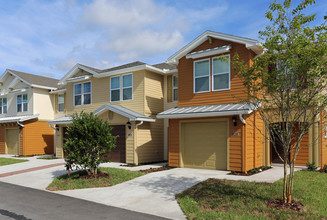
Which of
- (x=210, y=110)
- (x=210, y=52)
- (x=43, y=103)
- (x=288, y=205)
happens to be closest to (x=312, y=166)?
(x=210, y=110)

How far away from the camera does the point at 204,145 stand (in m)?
14.1

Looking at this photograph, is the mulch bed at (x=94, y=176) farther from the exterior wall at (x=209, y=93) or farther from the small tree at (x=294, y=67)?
the small tree at (x=294, y=67)

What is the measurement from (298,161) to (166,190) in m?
7.66

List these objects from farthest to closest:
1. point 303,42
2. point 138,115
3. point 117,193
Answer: point 138,115
point 117,193
point 303,42

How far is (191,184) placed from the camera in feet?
34.2

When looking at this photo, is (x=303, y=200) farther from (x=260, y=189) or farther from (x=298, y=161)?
(x=298, y=161)

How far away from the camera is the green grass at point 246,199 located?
6.84 metres

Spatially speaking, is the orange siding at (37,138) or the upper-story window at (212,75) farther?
the orange siding at (37,138)

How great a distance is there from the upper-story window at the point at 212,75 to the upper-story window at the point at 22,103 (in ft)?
59.0

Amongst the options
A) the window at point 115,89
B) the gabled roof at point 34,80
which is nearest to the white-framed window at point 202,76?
the window at point 115,89

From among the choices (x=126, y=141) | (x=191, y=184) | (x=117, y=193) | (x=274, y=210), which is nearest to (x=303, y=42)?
(x=274, y=210)

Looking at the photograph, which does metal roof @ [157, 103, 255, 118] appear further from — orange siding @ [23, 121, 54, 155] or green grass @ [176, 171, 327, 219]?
orange siding @ [23, 121, 54, 155]

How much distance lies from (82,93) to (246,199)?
15.8 m

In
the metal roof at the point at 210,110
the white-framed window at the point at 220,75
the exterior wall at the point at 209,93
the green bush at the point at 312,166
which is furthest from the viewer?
the white-framed window at the point at 220,75
